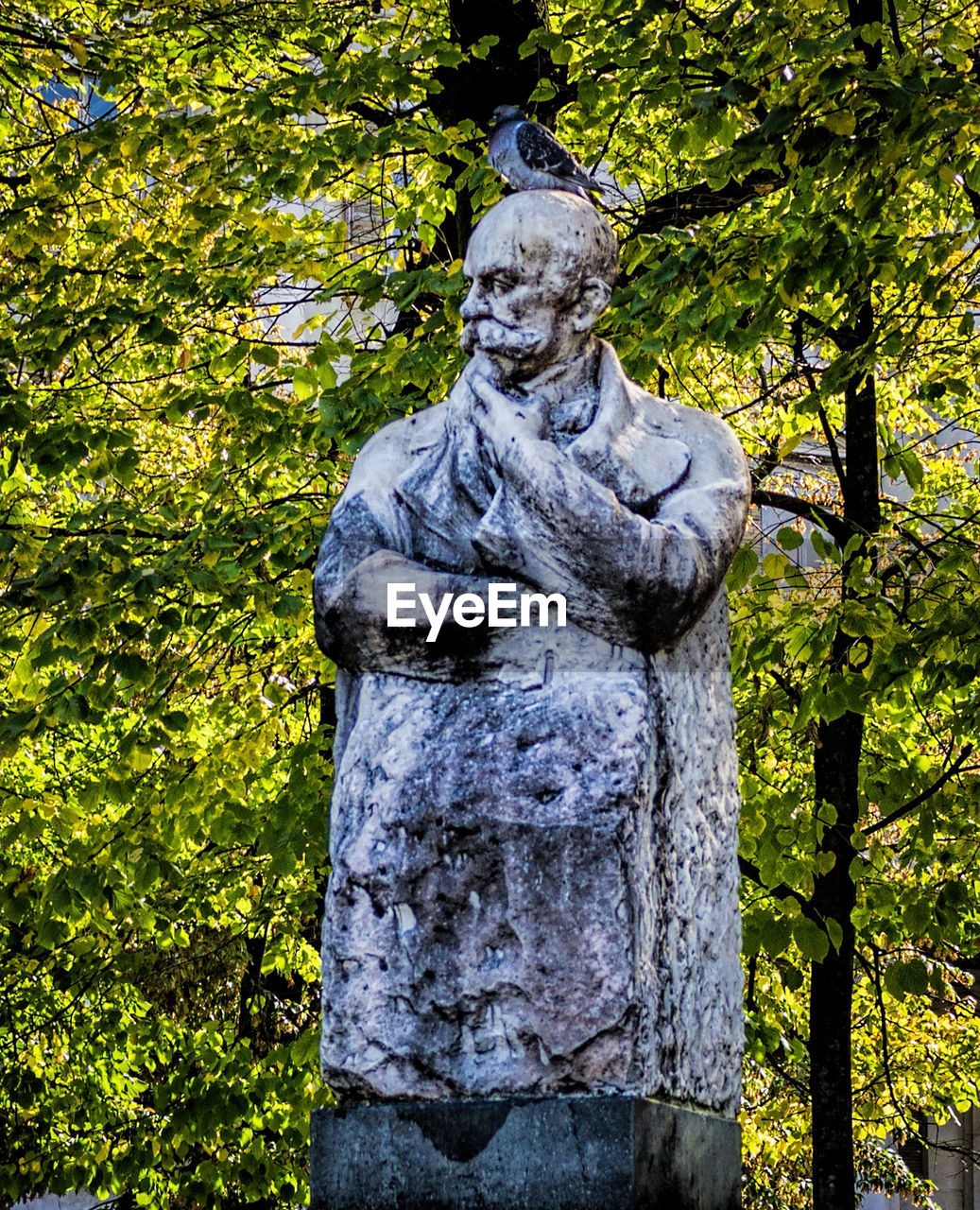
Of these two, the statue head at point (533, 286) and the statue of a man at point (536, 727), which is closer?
the statue of a man at point (536, 727)

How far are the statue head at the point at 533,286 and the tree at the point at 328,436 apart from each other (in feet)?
11.0

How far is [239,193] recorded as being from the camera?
927cm

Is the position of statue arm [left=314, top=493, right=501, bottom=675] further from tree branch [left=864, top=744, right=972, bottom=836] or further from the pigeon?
tree branch [left=864, top=744, right=972, bottom=836]

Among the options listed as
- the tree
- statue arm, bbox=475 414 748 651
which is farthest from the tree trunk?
statue arm, bbox=475 414 748 651

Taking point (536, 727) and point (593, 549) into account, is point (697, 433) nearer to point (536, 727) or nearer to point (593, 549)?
point (593, 549)

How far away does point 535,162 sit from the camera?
4.32m

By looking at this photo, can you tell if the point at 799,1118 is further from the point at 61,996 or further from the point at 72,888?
the point at 72,888

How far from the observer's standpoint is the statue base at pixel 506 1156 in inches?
Result: 135

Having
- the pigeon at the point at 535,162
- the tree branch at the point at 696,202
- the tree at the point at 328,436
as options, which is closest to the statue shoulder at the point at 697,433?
the pigeon at the point at 535,162

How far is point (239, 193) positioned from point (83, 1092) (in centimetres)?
601

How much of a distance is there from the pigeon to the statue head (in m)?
0.15

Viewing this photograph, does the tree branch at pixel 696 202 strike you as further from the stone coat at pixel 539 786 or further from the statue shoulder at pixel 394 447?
the stone coat at pixel 539 786

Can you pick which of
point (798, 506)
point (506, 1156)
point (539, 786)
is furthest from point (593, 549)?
point (798, 506)

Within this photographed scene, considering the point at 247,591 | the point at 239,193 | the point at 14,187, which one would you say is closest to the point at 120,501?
the point at 247,591
